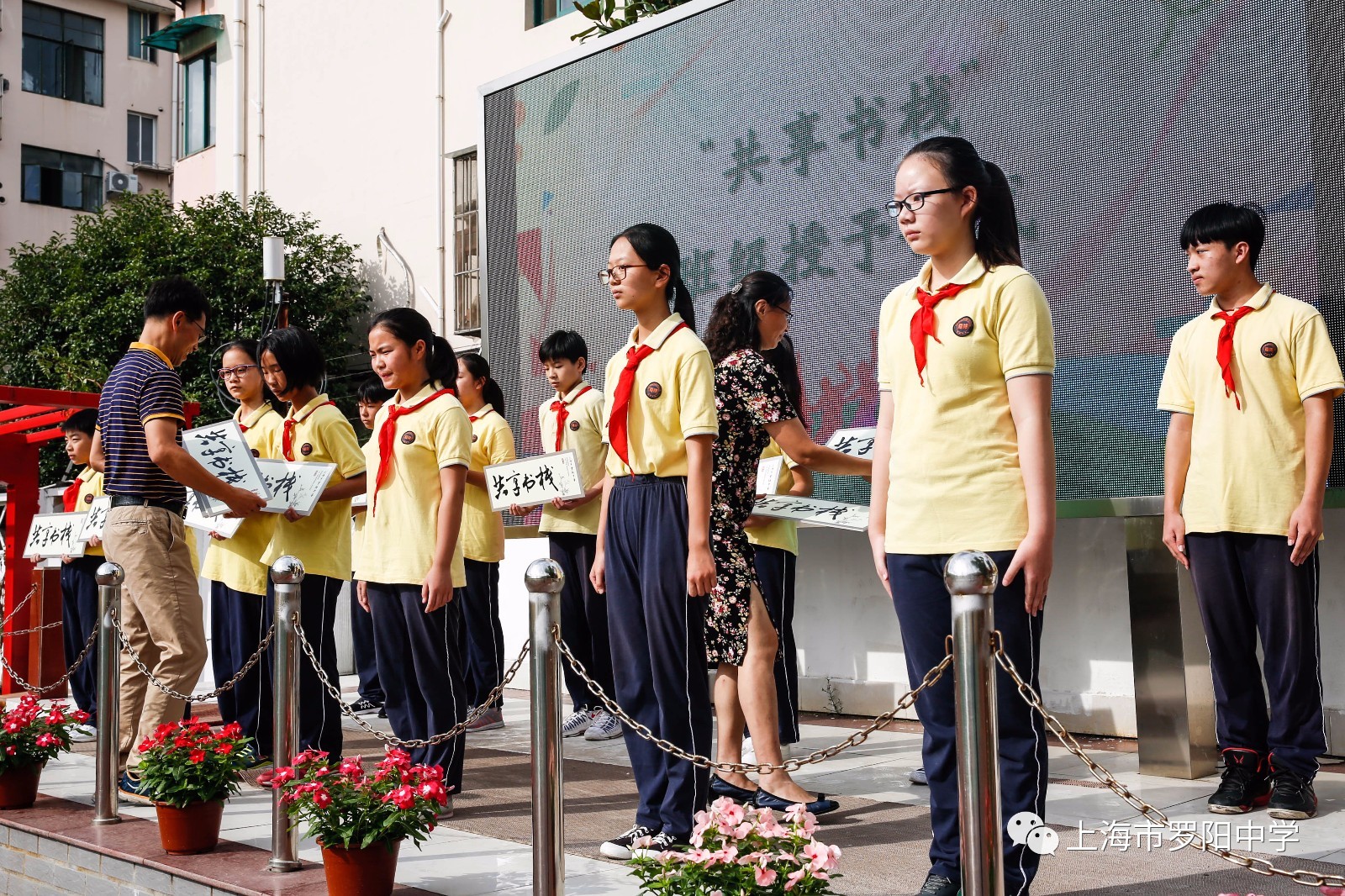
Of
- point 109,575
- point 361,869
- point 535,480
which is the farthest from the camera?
point 535,480

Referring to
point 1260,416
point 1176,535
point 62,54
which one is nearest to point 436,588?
point 1176,535

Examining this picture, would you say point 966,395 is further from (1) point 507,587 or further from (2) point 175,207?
(2) point 175,207

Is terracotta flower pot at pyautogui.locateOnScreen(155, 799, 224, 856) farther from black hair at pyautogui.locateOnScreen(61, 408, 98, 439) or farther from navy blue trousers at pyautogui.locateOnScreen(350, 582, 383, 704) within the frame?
black hair at pyautogui.locateOnScreen(61, 408, 98, 439)

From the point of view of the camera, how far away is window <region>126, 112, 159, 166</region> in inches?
1088

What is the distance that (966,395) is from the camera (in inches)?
124

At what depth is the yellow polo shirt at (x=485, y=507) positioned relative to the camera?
21.8 ft

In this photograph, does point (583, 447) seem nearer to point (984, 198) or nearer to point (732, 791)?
point (732, 791)

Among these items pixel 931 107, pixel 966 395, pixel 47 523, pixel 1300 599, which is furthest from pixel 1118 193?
pixel 47 523

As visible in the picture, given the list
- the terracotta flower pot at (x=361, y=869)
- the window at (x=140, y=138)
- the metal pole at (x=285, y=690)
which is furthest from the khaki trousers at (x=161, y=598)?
the window at (x=140, y=138)

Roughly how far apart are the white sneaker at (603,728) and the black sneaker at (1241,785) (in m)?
3.06

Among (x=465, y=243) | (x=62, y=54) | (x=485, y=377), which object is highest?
(x=62, y=54)

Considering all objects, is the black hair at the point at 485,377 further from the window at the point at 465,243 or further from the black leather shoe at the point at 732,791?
the window at the point at 465,243

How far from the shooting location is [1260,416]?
441 centimetres

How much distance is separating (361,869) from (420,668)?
1232 mm
